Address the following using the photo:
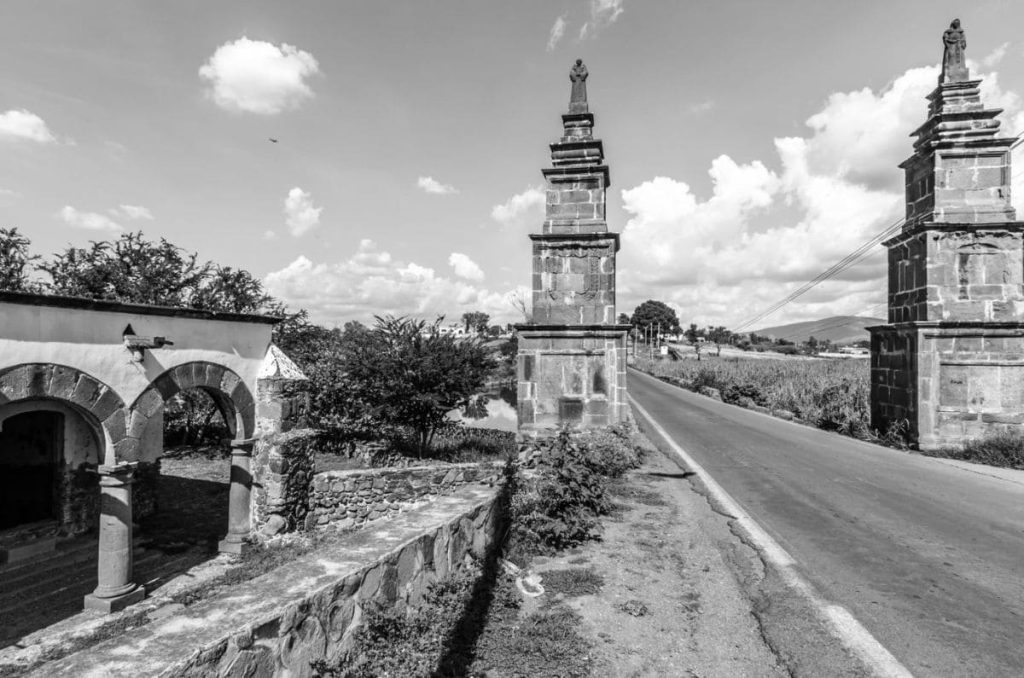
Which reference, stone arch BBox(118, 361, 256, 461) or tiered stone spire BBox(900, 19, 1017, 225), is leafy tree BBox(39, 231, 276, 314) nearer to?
stone arch BBox(118, 361, 256, 461)

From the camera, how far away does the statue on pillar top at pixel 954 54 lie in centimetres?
1181

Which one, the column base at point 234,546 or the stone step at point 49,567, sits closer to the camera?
the stone step at point 49,567

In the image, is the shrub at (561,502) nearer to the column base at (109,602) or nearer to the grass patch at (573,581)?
the grass patch at (573,581)

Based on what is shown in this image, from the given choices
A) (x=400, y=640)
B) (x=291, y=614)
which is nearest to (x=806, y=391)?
(x=400, y=640)

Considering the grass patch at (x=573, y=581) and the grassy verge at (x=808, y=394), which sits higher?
the grassy verge at (x=808, y=394)

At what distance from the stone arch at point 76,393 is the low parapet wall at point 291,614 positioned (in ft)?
17.6

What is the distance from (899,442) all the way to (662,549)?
383 inches

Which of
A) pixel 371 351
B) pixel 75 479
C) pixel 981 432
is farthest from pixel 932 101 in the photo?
pixel 75 479

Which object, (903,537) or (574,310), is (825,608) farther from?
(574,310)

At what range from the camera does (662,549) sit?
5.91 metres

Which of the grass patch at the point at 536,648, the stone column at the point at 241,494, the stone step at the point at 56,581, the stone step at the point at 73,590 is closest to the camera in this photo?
the grass patch at the point at 536,648

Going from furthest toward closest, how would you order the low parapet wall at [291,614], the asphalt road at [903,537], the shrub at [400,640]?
the asphalt road at [903,537], the shrub at [400,640], the low parapet wall at [291,614]

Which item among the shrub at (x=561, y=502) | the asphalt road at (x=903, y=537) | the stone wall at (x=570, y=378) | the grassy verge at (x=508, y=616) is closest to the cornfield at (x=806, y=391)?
the asphalt road at (x=903, y=537)

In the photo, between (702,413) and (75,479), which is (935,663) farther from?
(702,413)
